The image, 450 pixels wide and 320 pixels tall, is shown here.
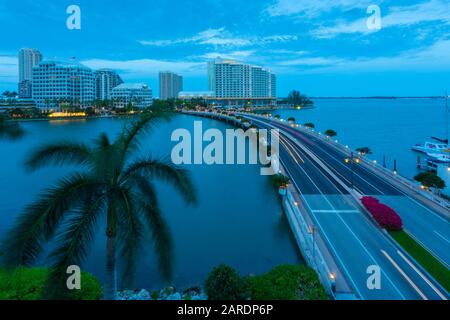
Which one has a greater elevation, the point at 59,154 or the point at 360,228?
the point at 59,154

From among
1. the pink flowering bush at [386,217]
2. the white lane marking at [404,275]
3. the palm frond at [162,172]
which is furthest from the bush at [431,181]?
the palm frond at [162,172]

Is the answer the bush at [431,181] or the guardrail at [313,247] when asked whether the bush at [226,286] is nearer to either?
the guardrail at [313,247]

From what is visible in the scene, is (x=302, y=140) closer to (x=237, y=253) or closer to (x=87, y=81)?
(x=237, y=253)

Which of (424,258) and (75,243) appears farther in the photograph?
(424,258)

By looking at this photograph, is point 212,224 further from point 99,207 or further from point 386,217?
point 99,207

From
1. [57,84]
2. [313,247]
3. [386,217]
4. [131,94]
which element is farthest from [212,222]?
[131,94]
